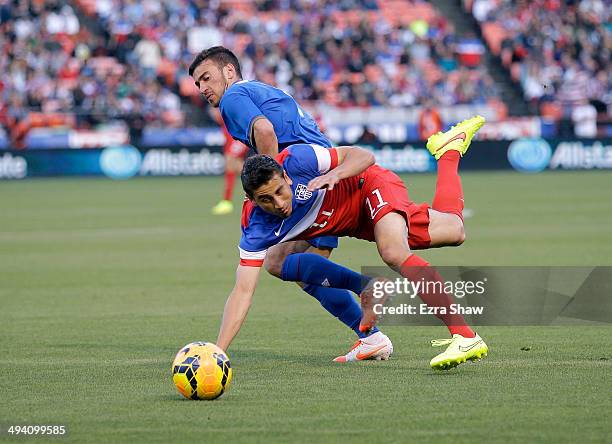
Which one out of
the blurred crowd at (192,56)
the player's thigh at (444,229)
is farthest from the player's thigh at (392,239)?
the blurred crowd at (192,56)

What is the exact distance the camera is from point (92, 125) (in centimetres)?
3562

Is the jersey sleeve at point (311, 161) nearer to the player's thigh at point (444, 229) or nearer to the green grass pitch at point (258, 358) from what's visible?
the player's thigh at point (444, 229)

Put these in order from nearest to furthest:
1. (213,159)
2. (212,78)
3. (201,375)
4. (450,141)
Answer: (201,375) → (212,78) → (450,141) → (213,159)

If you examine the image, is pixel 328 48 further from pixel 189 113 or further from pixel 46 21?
pixel 46 21

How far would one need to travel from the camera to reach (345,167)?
7.73 meters

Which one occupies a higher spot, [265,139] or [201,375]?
[265,139]

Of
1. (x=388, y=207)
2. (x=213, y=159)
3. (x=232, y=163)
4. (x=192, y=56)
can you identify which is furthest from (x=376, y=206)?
(x=192, y=56)

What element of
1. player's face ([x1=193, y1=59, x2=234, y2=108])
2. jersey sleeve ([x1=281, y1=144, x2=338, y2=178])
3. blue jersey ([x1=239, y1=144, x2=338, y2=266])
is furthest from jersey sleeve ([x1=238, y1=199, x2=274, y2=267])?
player's face ([x1=193, y1=59, x2=234, y2=108])

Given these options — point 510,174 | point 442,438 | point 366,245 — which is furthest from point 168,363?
point 510,174

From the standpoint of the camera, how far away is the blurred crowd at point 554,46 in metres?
38.7

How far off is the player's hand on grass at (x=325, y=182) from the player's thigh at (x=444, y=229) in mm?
1150

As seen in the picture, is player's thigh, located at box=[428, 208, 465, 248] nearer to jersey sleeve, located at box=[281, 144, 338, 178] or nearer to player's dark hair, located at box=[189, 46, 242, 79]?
jersey sleeve, located at box=[281, 144, 338, 178]

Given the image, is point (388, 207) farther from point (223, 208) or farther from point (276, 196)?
point (223, 208)

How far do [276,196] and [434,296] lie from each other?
1232 millimetres
